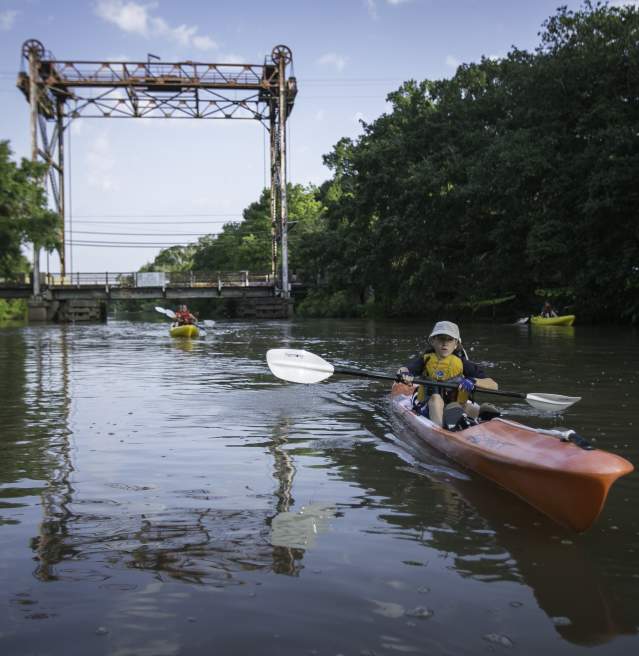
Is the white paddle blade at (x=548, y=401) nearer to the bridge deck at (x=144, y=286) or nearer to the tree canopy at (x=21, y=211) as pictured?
the tree canopy at (x=21, y=211)

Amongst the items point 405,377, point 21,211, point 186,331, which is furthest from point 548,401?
point 21,211

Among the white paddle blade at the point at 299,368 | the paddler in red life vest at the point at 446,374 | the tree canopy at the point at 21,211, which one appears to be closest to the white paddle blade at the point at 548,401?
the paddler in red life vest at the point at 446,374

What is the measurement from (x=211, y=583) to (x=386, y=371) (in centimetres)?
947

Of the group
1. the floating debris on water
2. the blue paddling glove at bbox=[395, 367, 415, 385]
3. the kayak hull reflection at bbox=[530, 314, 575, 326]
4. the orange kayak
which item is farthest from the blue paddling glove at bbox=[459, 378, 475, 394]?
the kayak hull reflection at bbox=[530, 314, 575, 326]

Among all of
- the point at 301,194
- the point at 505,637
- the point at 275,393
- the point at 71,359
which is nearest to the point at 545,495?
the point at 505,637

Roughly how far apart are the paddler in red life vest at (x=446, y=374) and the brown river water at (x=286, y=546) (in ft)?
1.58

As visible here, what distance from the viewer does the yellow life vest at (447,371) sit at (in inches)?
261

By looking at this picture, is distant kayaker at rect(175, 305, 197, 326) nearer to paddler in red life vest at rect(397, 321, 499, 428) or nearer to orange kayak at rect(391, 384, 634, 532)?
paddler in red life vest at rect(397, 321, 499, 428)

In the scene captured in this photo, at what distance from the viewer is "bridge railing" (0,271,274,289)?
47031mm

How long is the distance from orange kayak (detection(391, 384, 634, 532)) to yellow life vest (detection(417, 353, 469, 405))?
82 cm

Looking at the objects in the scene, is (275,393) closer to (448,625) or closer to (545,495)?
(545,495)

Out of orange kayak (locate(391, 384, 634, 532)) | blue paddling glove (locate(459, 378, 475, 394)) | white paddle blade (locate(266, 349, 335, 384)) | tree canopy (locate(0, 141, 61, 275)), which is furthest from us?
tree canopy (locate(0, 141, 61, 275))

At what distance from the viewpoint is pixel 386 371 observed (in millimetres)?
12648

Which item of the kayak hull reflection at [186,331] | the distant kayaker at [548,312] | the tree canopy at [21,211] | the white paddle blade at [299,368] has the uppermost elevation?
the tree canopy at [21,211]
